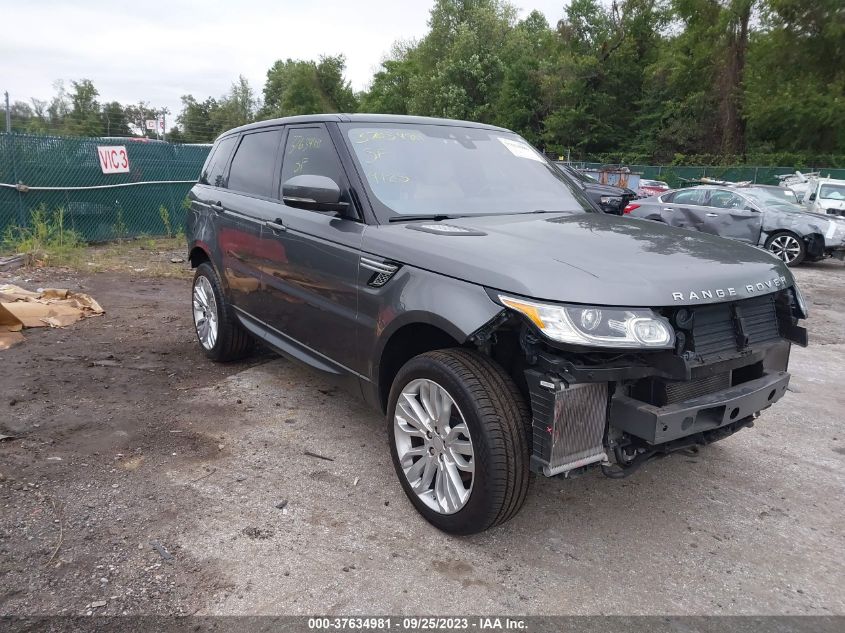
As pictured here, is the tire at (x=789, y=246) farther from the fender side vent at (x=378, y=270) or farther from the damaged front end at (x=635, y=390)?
the fender side vent at (x=378, y=270)

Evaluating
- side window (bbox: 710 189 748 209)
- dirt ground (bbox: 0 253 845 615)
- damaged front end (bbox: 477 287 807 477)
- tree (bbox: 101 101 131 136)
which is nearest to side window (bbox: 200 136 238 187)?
dirt ground (bbox: 0 253 845 615)

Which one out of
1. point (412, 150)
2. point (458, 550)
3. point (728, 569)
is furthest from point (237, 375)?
point (728, 569)

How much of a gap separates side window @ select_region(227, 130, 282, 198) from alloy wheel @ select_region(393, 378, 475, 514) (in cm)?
200

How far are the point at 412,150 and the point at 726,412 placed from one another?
7.05ft

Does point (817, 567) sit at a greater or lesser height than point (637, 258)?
lesser

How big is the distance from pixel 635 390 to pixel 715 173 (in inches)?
1295

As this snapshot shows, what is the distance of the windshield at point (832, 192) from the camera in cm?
1656

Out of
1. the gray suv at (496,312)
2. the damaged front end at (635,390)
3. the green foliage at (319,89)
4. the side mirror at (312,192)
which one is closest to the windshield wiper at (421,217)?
the gray suv at (496,312)

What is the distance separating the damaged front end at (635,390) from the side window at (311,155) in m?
1.50

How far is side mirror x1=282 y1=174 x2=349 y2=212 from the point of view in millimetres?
3240

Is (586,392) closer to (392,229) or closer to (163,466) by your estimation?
(392,229)

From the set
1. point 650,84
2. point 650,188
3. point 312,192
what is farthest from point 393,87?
point 312,192

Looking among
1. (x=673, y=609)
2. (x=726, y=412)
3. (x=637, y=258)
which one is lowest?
(x=673, y=609)

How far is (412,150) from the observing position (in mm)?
3727
